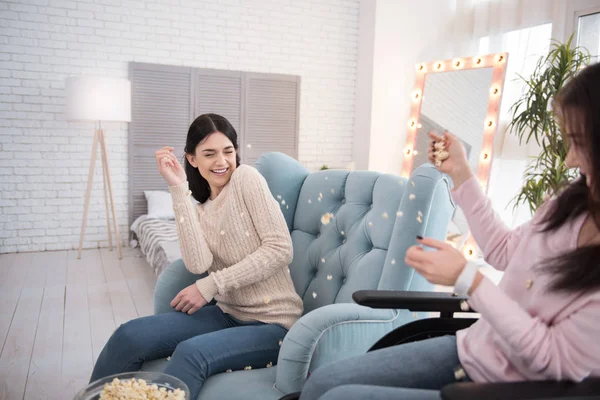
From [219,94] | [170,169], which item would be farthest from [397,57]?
[170,169]

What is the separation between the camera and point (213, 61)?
17.6 feet

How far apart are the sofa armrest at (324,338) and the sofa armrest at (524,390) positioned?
1.83 feet

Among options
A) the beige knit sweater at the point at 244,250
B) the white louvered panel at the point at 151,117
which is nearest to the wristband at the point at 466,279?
the beige knit sweater at the point at 244,250

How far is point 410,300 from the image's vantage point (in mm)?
1339

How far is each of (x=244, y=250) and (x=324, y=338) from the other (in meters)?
0.46

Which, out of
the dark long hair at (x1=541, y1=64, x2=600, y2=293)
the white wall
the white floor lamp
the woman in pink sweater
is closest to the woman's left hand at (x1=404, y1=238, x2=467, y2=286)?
the woman in pink sweater

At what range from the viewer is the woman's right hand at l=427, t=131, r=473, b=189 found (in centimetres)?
131

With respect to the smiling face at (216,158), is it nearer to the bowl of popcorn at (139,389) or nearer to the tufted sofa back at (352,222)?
the tufted sofa back at (352,222)

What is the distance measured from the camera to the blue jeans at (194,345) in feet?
4.66

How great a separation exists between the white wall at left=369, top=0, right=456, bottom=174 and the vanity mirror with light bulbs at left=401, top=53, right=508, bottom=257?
42 cm

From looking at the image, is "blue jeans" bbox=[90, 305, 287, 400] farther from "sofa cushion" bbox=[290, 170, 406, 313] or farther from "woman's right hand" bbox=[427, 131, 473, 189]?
"woman's right hand" bbox=[427, 131, 473, 189]

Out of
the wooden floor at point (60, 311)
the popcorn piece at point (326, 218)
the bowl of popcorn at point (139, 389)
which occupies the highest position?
→ the popcorn piece at point (326, 218)

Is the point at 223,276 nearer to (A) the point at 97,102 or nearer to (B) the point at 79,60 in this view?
(A) the point at 97,102

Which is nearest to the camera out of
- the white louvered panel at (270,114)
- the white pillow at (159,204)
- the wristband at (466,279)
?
the wristband at (466,279)
